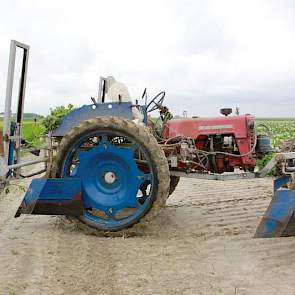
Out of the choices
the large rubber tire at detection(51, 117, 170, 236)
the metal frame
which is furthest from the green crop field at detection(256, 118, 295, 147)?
the metal frame

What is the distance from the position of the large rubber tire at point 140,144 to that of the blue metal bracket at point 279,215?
122 cm

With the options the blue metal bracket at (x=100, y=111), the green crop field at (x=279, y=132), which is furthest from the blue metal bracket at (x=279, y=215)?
the blue metal bracket at (x=100, y=111)

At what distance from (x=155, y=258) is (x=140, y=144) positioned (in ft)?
Result: 4.54

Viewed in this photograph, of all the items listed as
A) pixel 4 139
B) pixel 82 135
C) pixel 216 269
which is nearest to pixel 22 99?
pixel 4 139

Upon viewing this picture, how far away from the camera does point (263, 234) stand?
479 cm

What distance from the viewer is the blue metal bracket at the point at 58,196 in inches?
227

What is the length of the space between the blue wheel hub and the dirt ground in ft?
1.01

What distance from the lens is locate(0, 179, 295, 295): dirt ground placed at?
405 centimetres

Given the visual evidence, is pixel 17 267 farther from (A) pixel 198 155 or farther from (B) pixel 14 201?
(B) pixel 14 201

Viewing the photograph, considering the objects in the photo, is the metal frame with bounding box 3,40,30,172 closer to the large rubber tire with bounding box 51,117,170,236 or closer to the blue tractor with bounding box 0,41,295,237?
the blue tractor with bounding box 0,41,295,237

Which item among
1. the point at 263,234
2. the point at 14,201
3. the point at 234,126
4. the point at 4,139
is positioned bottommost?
the point at 14,201

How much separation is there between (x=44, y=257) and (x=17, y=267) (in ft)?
1.20

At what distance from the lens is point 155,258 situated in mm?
4824

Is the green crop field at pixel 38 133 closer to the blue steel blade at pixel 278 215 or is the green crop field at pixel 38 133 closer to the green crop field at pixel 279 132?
the green crop field at pixel 279 132
